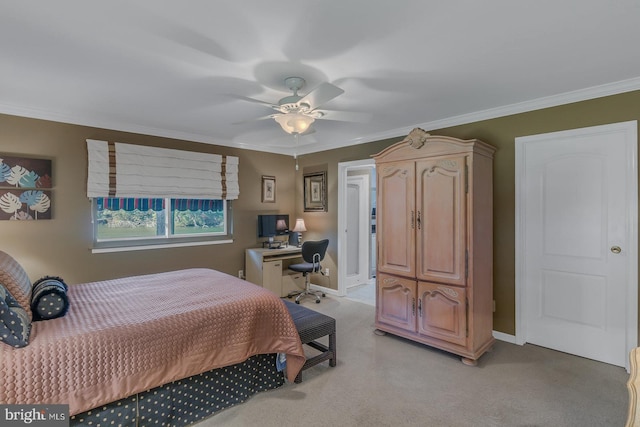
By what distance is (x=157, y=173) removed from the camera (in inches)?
163

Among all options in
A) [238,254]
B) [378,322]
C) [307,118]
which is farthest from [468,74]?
[238,254]

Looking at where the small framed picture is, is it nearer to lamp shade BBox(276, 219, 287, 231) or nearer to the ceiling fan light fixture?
lamp shade BBox(276, 219, 287, 231)

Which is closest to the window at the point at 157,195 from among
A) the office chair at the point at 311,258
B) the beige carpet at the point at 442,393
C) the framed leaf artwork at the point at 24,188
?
the framed leaf artwork at the point at 24,188

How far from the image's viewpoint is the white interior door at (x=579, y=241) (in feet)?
8.86

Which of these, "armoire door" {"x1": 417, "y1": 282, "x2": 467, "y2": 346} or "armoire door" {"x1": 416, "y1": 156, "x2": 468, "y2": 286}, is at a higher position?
"armoire door" {"x1": 416, "y1": 156, "x2": 468, "y2": 286}

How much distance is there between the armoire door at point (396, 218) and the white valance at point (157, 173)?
2423 millimetres

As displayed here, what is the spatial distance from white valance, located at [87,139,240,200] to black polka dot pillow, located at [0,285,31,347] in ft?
7.75

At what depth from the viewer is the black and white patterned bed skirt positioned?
179cm

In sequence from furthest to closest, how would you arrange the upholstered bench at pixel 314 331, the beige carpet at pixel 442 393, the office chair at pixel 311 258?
the office chair at pixel 311 258 → the upholstered bench at pixel 314 331 → the beige carpet at pixel 442 393

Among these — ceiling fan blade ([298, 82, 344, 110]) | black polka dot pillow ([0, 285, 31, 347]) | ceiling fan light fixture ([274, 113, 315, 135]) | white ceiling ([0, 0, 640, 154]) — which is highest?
white ceiling ([0, 0, 640, 154])

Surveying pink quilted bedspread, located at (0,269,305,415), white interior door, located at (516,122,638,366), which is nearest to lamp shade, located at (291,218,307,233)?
pink quilted bedspread, located at (0,269,305,415)

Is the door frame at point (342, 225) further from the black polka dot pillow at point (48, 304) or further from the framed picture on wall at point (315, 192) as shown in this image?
the black polka dot pillow at point (48, 304)

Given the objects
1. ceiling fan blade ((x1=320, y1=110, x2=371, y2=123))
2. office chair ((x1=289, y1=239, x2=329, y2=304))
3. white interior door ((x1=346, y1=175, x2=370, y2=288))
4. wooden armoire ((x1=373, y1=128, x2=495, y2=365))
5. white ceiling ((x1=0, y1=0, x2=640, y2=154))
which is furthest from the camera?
white interior door ((x1=346, y1=175, x2=370, y2=288))

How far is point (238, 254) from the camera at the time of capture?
4.98 metres
